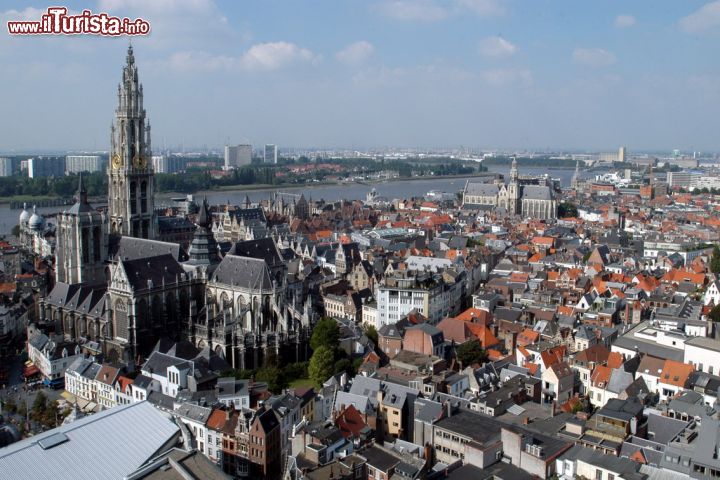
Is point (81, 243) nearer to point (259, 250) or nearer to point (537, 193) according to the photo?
point (259, 250)

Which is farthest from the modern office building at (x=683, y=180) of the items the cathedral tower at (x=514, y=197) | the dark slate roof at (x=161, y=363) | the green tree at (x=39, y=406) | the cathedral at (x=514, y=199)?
the green tree at (x=39, y=406)

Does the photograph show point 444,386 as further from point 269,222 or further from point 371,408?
point 269,222

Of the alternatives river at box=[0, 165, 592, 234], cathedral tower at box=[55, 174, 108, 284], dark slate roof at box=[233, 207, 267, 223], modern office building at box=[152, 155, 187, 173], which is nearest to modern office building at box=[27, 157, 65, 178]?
modern office building at box=[152, 155, 187, 173]

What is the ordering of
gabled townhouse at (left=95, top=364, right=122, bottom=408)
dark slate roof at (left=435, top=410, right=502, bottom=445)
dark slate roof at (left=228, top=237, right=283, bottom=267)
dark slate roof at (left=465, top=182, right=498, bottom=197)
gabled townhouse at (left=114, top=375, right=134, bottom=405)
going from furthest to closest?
dark slate roof at (left=465, top=182, right=498, bottom=197)
dark slate roof at (left=228, top=237, right=283, bottom=267)
gabled townhouse at (left=95, top=364, right=122, bottom=408)
gabled townhouse at (left=114, top=375, right=134, bottom=405)
dark slate roof at (left=435, top=410, right=502, bottom=445)

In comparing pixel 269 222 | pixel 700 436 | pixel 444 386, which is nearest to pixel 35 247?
pixel 269 222

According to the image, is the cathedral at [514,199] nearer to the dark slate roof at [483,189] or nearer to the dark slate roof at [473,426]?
the dark slate roof at [483,189]

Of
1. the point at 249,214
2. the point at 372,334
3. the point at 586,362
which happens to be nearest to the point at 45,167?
the point at 249,214

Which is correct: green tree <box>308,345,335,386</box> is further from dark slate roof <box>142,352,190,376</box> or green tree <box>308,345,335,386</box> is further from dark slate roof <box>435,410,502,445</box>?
dark slate roof <box>435,410,502,445</box>
